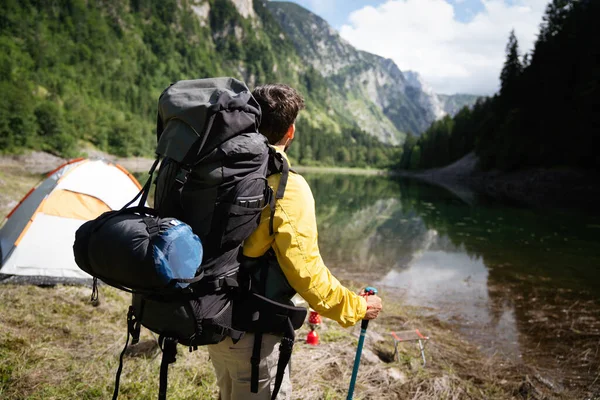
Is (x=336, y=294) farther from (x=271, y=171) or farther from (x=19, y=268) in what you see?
(x=19, y=268)

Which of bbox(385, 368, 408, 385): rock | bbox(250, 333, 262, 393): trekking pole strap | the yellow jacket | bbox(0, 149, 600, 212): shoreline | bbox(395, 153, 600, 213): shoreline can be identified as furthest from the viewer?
bbox(0, 149, 600, 212): shoreline

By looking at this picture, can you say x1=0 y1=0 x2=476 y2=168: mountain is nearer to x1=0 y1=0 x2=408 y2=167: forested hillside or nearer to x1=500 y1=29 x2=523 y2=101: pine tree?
x1=0 y1=0 x2=408 y2=167: forested hillside

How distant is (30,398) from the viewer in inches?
133

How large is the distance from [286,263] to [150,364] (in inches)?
125

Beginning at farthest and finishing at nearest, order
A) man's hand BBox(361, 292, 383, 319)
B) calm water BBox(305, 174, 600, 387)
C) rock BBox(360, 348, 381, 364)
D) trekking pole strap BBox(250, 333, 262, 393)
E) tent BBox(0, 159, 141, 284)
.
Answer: calm water BBox(305, 174, 600, 387), tent BBox(0, 159, 141, 284), rock BBox(360, 348, 381, 364), man's hand BBox(361, 292, 383, 319), trekking pole strap BBox(250, 333, 262, 393)

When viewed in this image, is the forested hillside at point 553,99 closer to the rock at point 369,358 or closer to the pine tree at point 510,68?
the pine tree at point 510,68

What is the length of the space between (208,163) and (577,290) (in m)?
12.7

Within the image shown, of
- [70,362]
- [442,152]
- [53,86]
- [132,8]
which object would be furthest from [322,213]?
[132,8]

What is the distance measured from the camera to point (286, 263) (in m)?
2.17

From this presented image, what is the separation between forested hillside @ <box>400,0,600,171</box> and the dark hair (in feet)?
143

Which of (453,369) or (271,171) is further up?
(271,171)

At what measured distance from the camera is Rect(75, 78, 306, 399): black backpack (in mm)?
2025

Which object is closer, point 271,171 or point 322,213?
point 271,171

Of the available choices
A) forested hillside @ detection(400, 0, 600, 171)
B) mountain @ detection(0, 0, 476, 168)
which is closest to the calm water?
forested hillside @ detection(400, 0, 600, 171)
